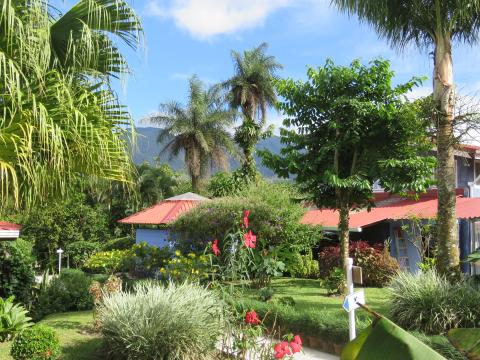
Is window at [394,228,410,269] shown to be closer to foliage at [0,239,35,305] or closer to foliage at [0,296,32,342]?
foliage at [0,239,35,305]

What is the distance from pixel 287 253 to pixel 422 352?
634 inches

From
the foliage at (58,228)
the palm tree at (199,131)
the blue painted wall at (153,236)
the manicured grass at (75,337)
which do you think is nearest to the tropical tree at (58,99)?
the manicured grass at (75,337)

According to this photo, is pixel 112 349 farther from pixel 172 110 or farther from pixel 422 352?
pixel 172 110

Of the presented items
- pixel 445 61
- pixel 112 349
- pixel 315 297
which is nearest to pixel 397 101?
pixel 445 61

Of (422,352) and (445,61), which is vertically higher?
(445,61)

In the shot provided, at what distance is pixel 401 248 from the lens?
800 inches

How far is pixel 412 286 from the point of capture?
28.4ft

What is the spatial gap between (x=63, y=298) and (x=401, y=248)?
13159 mm

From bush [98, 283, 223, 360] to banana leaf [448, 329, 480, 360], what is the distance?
6072 mm

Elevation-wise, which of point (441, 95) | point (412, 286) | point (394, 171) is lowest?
point (412, 286)

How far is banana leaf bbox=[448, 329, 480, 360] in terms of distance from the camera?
861mm

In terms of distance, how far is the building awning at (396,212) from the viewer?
17.0 metres

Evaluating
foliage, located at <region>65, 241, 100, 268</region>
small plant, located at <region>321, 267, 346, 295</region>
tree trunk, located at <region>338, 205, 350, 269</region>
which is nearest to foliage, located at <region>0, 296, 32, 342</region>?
small plant, located at <region>321, 267, 346, 295</region>

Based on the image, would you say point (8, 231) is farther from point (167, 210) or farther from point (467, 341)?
point (467, 341)
